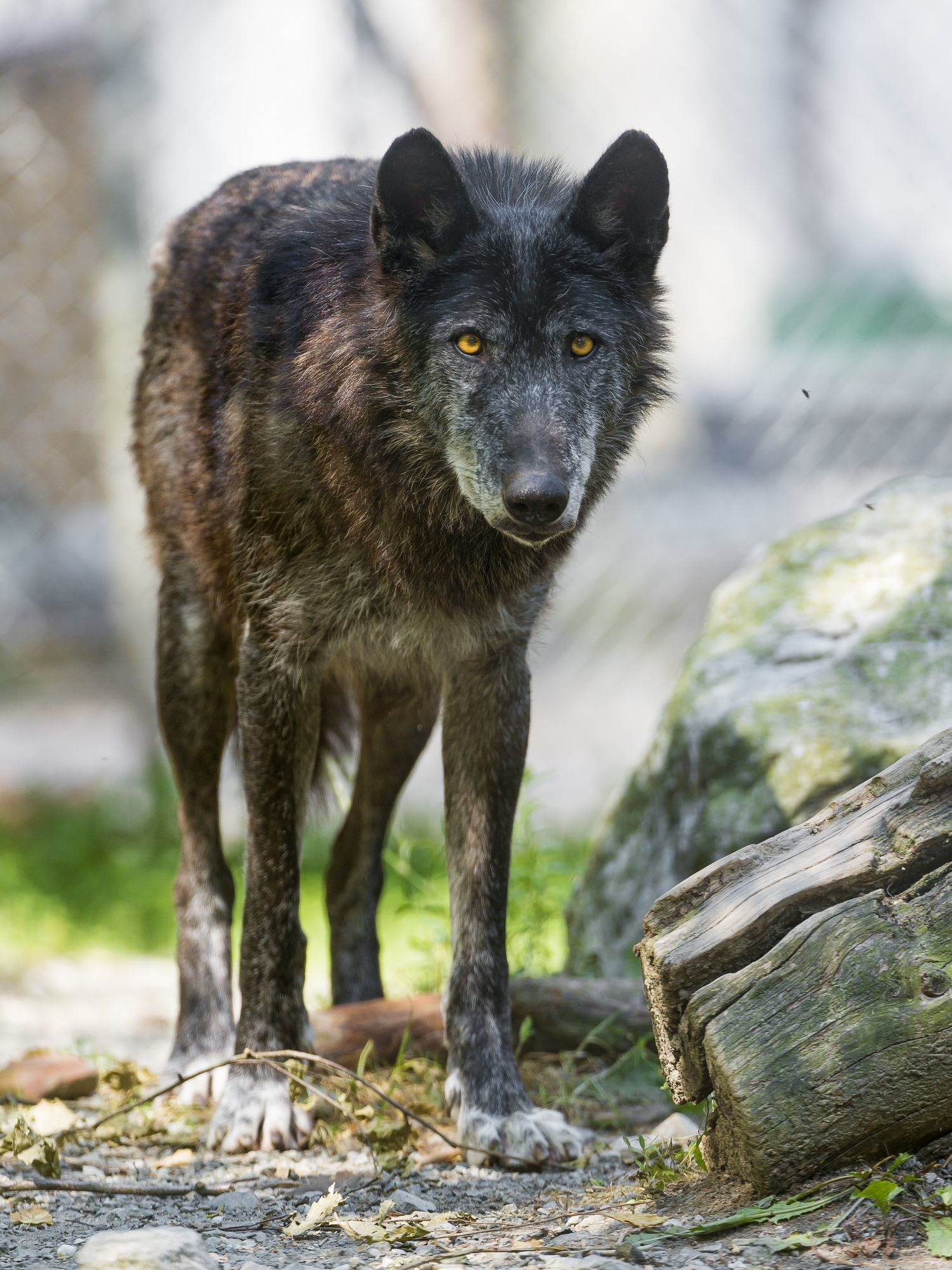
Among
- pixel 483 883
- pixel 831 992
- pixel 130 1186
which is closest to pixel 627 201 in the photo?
pixel 483 883

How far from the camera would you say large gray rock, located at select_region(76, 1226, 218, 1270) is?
2109 mm

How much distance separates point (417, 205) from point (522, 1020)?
2133mm

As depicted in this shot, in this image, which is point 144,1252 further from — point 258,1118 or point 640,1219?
point 258,1118

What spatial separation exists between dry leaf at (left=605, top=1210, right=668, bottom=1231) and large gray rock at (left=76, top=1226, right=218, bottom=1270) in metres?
0.70

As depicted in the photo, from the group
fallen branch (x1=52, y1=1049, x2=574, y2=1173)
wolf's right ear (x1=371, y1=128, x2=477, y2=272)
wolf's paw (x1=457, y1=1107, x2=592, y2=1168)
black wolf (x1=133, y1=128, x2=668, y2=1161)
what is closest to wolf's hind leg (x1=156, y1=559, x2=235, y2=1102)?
black wolf (x1=133, y1=128, x2=668, y2=1161)

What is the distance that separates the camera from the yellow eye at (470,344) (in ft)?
10.3

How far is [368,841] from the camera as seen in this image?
4.26 metres

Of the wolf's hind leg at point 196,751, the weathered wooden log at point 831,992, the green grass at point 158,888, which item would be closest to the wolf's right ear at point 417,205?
the wolf's hind leg at point 196,751

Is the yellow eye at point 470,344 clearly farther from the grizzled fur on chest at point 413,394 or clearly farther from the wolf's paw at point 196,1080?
the wolf's paw at point 196,1080

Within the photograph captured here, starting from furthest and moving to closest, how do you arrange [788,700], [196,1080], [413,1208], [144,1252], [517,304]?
[788,700], [196,1080], [517,304], [413,1208], [144,1252]

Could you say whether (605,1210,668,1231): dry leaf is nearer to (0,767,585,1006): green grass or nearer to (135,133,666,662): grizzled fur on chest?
(135,133,666,662): grizzled fur on chest

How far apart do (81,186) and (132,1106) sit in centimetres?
655

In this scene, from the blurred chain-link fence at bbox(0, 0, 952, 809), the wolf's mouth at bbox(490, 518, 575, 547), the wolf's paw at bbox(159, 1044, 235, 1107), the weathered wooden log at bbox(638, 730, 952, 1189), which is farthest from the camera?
the blurred chain-link fence at bbox(0, 0, 952, 809)

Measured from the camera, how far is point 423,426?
3277 millimetres
